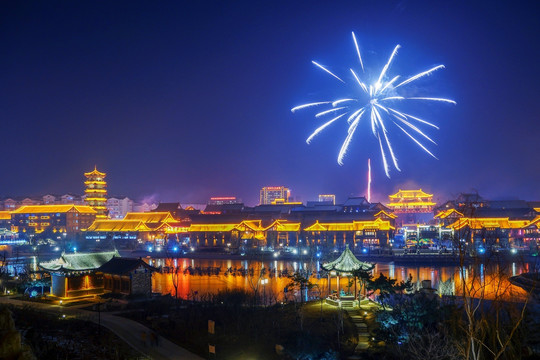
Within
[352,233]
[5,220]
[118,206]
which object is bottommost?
[352,233]

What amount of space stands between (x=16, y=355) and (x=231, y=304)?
13.9m

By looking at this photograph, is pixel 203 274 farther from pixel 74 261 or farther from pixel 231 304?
pixel 231 304

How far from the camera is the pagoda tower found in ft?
263

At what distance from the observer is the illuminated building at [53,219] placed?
73.6 meters

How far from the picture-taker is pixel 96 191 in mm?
81062

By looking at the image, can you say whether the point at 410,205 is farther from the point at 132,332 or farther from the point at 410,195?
the point at 132,332

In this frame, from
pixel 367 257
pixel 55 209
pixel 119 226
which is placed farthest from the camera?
pixel 55 209

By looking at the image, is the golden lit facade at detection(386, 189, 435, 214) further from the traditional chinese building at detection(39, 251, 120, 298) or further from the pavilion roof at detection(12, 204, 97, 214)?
the traditional chinese building at detection(39, 251, 120, 298)

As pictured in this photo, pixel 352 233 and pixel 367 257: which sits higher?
pixel 352 233

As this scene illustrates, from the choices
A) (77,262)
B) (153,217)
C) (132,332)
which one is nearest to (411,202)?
(153,217)

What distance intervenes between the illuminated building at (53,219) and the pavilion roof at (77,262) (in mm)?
49680

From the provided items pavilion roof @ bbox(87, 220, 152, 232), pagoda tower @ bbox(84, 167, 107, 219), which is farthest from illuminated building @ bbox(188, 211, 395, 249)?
pagoda tower @ bbox(84, 167, 107, 219)

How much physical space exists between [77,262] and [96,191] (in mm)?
58529

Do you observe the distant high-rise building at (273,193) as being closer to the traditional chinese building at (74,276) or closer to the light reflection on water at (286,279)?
the light reflection on water at (286,279)
